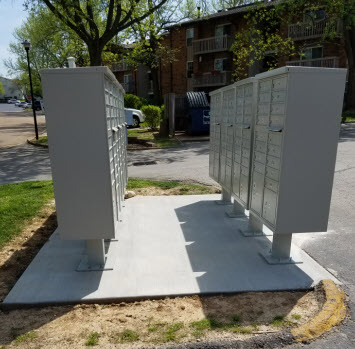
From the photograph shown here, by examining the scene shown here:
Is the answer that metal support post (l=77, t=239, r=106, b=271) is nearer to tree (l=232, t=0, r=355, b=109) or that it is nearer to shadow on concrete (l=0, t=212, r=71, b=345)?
shadow on concrete (l=0, t=212, r=71, b=345)

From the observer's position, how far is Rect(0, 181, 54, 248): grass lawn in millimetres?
4601

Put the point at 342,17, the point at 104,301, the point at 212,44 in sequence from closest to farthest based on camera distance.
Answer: the point at 104,301
the point at 342,17
the point at 212,44

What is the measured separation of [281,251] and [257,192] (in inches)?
28.5

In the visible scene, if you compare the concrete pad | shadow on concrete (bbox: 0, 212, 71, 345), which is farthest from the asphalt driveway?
shadow on concrete (bbox: 0, 212, 71, 345)

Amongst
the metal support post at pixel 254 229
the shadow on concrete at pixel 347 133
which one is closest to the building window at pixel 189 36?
the shadow on concrete at pixel 347 133

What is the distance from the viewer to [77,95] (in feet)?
9.78

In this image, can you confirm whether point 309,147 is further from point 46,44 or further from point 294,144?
point 46,44

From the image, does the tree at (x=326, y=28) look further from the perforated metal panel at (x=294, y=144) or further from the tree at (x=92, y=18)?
the perforated metal panel at (x=294, y=144)

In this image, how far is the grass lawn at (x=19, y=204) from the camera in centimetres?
460

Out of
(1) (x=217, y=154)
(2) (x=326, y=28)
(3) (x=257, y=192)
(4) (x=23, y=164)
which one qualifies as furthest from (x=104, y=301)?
(2) (x=326, y=28)

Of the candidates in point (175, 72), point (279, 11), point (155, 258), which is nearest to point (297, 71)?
point (155, 258)

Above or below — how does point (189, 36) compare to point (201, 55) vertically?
above

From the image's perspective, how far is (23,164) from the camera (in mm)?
10422

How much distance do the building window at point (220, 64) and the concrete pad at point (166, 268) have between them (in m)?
24.4
